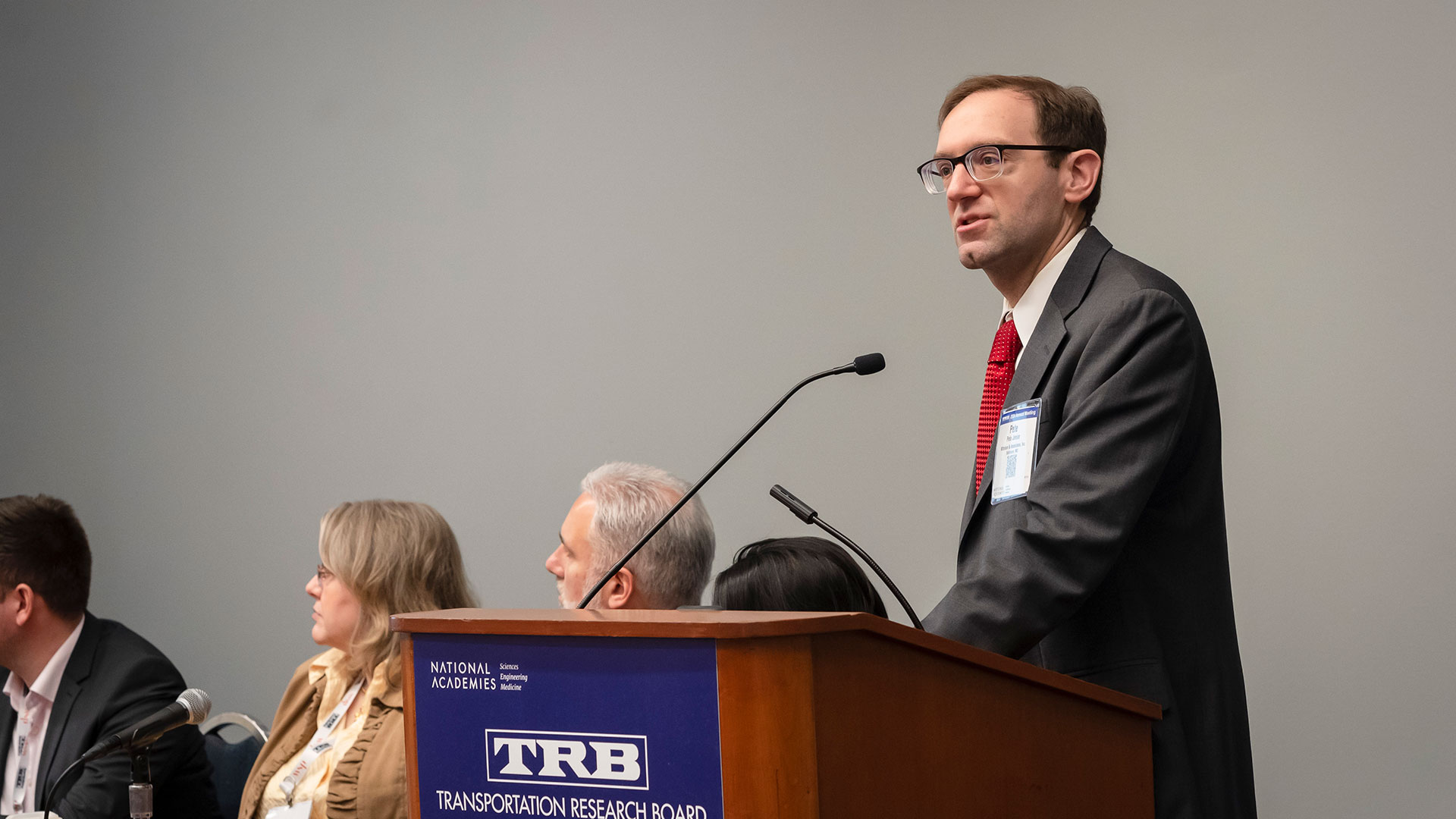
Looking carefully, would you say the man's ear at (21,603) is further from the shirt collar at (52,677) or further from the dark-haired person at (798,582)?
the dark-haired person at (798,582)

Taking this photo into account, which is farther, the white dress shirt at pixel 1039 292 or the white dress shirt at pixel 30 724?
the white dress shirt at pixel 30 724

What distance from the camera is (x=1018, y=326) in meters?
1.69

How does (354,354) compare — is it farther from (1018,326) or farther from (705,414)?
(1018,326)

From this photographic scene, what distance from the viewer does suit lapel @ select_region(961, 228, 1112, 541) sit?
1.56 m

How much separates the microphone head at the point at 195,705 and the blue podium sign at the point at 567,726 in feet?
4.06

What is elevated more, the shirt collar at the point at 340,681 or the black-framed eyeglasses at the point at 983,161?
the black-framed eyeglasses at the point at 983,161

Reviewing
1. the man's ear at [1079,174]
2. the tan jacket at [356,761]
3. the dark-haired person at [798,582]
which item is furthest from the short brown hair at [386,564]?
the man's ear at [1079,174]

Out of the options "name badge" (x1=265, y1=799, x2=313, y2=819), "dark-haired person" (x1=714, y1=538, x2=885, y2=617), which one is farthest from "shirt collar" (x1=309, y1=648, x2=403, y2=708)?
"dark-haired person" (x1=714, y1=538, x2=885, y2=617)

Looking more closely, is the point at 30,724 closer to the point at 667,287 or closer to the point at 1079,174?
the point at 667,287

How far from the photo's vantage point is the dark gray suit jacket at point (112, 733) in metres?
2.56

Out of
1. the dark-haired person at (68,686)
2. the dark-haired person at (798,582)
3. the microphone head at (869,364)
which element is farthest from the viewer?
the dark-haired person at (68,686)

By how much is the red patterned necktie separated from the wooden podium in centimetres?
59

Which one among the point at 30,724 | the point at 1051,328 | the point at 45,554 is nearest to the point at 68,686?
the point at 30,724

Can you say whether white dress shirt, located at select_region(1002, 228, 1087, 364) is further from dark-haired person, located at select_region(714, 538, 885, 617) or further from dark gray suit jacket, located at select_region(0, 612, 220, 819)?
dark gray suit jacket, located at select_region(0, 612, 220, 819)
